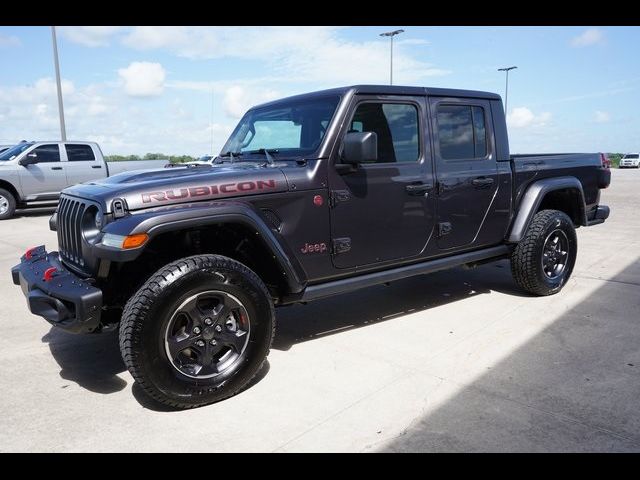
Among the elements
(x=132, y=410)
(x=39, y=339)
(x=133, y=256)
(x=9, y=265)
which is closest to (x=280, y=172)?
(x=133, y=256)

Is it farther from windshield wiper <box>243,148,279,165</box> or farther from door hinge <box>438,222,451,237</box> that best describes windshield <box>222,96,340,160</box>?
door hinge <box>438,222,451,237</box>

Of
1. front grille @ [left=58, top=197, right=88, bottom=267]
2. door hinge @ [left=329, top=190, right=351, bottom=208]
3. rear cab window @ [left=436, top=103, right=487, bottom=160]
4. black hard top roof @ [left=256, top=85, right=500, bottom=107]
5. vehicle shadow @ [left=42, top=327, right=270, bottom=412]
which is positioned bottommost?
vehicle shadow @ [left=42, top=327, right=270, bottom=412]

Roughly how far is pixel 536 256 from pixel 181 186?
344 cm

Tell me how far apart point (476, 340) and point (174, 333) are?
226 centimetres

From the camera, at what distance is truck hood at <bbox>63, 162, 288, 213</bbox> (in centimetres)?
293

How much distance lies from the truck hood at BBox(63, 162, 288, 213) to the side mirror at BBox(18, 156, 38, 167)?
996 cm

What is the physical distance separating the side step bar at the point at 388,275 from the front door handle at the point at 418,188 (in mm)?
591

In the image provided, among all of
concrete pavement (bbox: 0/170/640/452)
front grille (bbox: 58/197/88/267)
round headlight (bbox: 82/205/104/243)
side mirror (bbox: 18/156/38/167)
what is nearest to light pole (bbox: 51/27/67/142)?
side mirror (bbox: 18/156/38/167)

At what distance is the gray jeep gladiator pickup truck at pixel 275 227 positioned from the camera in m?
2.88

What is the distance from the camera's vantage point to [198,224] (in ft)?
9.68

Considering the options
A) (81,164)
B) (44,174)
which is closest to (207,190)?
(44,174)

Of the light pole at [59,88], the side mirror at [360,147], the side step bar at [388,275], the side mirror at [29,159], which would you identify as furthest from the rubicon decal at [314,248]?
the light pole at [59,88]

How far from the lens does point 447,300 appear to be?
502cm
